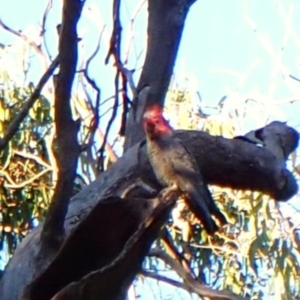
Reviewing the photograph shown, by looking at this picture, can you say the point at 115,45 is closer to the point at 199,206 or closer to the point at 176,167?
the point at 199,206

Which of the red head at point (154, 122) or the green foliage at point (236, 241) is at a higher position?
the green foliage at point (236, 241)

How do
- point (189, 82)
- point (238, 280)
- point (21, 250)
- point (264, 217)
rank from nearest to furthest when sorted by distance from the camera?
point (21, 250) < point (264, 217) < point (238, 280) < point (189, 82)

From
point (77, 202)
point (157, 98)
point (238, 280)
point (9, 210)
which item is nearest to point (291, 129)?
point (157, 98)

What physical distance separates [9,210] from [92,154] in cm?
65

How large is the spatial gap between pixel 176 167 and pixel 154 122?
0.20 metres

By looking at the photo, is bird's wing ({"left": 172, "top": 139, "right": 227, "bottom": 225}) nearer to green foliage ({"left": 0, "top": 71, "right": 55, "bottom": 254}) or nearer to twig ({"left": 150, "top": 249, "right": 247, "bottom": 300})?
twig ({"left": 150, "top": 249, "right": 247, "bottom": 300})

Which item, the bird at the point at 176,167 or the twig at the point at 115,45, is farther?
the bird at the point at 176,167

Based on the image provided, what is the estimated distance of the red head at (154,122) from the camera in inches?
76.0

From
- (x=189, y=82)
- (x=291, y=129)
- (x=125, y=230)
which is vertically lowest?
(x=125, y=230)

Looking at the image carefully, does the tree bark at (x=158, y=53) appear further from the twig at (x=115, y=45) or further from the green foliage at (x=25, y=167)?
the green foliage at (x=25, y=167)

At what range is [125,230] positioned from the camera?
1460 mm

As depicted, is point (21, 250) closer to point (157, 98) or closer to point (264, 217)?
point (157, 98)

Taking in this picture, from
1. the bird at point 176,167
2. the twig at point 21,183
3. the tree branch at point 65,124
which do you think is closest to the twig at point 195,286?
the bird at point 176,167

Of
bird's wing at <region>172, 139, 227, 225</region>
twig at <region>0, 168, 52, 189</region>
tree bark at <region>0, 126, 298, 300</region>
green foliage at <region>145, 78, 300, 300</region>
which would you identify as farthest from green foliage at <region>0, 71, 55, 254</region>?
tree bark at <region>0, 126, 298, 300</region>
